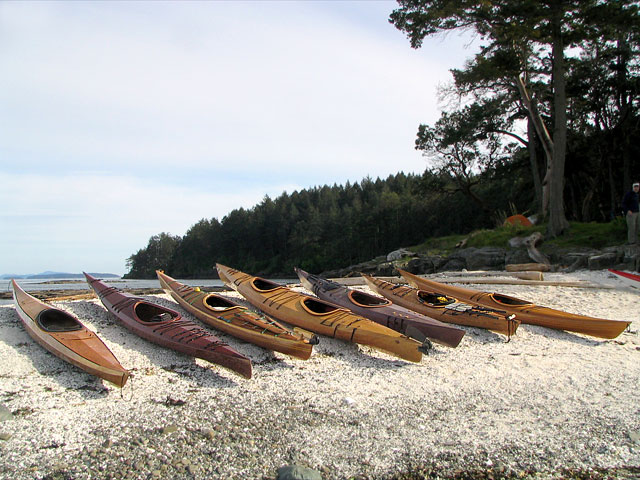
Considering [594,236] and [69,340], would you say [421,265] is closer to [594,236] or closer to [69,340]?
[594,236]

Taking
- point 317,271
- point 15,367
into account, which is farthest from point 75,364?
point 317,271

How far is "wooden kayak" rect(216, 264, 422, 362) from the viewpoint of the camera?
4.50 metres

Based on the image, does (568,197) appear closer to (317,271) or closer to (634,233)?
(634,233)

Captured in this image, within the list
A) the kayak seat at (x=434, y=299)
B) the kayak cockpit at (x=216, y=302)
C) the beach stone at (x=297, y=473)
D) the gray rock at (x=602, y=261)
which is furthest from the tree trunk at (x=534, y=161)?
the beach stone at (x=297, y=473)

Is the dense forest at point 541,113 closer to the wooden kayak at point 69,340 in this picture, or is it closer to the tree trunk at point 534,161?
the tree trunk at point 534,161

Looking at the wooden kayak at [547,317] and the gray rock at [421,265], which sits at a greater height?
the wooden kayak at [547,317]

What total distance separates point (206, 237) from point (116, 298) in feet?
211

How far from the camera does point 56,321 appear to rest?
186 inches

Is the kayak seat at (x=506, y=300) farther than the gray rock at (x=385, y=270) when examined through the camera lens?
No

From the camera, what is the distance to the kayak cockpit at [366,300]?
5779mm

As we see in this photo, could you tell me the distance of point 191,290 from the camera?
6.17 meters

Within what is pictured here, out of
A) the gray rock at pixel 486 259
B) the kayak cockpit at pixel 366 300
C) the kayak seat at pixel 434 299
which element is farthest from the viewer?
the gray rock at pixel 486 259

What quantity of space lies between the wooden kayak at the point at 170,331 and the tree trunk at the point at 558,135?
44.7 feet

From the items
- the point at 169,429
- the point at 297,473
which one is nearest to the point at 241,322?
the point at 169,429
